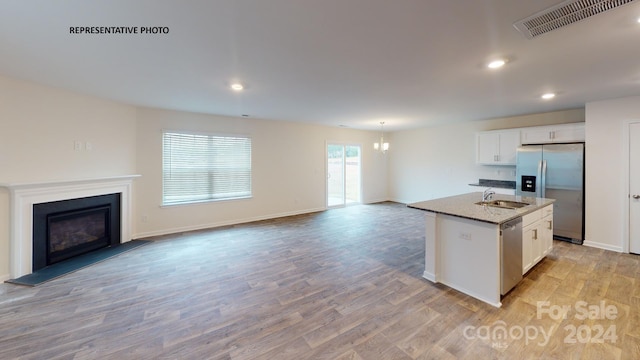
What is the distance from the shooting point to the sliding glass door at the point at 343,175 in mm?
7559

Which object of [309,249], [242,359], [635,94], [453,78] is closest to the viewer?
[242,359]

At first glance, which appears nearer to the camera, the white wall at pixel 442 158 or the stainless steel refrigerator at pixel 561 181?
the stainless steel refrigerator at pixel 561 181

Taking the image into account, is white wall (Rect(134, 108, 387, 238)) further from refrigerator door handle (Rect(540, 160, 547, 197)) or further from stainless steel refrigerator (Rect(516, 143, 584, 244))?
refrigerator door handle (Rect(540, 160, 547, 197))

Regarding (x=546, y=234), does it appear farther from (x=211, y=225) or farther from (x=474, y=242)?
→ (x=211, y=225)

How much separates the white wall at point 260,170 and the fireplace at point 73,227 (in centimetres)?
49

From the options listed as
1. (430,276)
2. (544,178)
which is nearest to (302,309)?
(430,276)

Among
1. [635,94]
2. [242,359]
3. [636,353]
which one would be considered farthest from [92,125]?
[635,94]

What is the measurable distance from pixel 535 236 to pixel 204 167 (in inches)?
229

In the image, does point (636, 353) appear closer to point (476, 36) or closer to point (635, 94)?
point (476, 36)

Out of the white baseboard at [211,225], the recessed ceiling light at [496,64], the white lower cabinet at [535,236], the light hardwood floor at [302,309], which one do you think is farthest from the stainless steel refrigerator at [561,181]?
the white baseboard at [211,225]

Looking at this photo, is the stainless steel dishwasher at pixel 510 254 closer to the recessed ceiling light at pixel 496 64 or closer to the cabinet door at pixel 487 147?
the recessed ceiling light at pixel 496 64

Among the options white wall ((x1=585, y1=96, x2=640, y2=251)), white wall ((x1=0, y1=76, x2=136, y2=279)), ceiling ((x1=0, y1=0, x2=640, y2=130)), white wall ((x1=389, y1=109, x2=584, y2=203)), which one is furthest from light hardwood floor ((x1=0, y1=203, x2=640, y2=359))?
white wall ((x1=389, y1=109, x2=584, y2=203))

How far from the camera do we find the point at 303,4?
1.66m

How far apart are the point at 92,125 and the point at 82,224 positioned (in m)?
1.57
